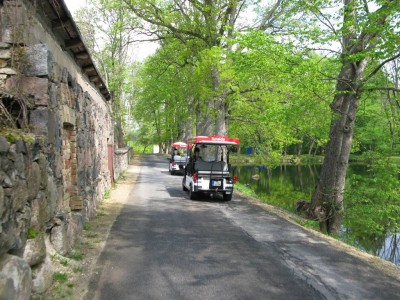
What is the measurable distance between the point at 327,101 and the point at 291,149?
55260 mm

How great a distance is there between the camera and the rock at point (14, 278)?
3656mm

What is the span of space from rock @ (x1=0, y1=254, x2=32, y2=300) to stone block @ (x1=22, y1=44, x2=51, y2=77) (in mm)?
2955

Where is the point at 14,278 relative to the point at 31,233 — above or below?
below

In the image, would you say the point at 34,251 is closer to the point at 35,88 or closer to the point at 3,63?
the point at 35,88

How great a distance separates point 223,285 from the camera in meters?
5.71

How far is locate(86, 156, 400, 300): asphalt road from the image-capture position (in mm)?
5531

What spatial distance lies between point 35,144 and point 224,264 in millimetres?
3834

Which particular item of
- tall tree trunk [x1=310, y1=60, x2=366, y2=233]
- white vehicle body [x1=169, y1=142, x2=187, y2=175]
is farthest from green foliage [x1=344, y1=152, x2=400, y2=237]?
white vehicle body [x1=169, y1=142, x2=187, y2=175]

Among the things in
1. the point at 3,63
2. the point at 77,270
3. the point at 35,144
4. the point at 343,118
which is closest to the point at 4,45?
the point at 3,63

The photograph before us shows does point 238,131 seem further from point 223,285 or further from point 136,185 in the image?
point 223,285

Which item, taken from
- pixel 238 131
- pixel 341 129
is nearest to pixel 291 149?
pixel 238 131

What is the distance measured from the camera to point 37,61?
18.8 ft

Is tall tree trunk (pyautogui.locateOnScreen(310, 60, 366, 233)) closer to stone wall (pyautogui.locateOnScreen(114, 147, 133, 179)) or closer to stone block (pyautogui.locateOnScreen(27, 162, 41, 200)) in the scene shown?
stone block (pyautogui.locateOnScreen(27, 162, 41, 200))

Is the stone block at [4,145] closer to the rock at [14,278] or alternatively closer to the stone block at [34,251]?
the rock at [14,278]
